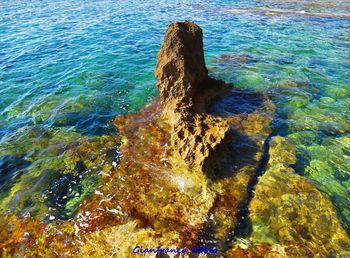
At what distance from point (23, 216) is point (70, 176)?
1652 millimetres

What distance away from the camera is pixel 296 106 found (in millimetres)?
12031

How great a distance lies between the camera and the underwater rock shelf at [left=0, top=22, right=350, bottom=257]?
641 centimetres

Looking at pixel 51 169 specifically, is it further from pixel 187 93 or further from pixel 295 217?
pixel 295 217

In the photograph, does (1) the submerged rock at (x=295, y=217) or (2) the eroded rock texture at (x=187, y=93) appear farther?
(2) the eroded rock texture at (x=187, y=93)

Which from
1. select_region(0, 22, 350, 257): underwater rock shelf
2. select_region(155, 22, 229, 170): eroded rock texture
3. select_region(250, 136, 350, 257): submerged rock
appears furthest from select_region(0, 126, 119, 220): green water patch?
select_region(250, 136, 350, 257): submerged rock

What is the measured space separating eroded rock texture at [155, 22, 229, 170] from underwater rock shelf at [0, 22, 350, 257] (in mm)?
37

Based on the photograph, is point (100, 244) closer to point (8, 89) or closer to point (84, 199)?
point (84, 199)

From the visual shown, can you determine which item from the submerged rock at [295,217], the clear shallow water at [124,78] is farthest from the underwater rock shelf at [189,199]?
the clear shallow water at [124,78]

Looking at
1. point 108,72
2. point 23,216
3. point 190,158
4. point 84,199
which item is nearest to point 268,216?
point 190,158

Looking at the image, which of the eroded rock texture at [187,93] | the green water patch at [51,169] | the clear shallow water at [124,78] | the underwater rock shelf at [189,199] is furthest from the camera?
the clear shallow water at [124,78]

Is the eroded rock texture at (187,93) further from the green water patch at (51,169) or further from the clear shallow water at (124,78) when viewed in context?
the clear shallow water at (124,78)

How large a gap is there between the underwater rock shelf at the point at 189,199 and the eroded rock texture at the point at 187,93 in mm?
37

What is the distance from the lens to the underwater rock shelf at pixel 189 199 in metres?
6.41

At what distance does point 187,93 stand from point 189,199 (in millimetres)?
4137
